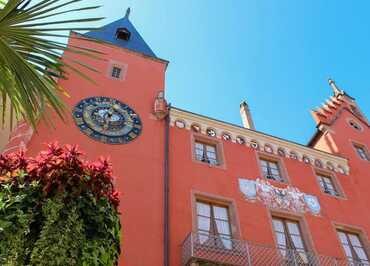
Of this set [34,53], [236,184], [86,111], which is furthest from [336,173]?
[34,53]

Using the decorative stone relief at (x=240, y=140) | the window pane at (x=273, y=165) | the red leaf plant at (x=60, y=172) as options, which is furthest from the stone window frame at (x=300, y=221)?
the red leaf plant at (x=60, y=172)

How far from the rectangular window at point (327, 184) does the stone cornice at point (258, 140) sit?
43 cm

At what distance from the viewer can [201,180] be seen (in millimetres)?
12914

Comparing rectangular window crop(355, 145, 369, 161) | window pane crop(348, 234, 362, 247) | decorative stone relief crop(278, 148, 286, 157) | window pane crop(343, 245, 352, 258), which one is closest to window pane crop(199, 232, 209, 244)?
window pane crop(343, 245, 352, 258)

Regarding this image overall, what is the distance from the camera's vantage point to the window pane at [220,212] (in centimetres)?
1224

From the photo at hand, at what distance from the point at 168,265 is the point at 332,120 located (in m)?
12.6

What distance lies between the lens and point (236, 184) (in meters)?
13.4

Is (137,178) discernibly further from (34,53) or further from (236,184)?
(34,53)

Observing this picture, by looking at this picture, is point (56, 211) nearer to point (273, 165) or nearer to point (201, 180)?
point (201, 180)

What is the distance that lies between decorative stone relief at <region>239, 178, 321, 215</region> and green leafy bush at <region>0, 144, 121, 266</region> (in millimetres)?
7428

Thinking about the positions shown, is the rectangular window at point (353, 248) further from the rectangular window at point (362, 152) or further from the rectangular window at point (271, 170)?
the rectangular window at point (362, 152)

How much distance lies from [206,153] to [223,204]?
92.2 inches

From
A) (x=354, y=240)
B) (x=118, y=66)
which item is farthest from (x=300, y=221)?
(x=118, y=66)

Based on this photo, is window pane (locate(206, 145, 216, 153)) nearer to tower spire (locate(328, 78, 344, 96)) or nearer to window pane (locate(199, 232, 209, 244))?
window pane (locate(199, 232, 209, 244))
